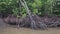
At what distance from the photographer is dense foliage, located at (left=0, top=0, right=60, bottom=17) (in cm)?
1442

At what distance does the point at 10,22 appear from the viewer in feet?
45.3

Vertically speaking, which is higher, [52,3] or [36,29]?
[52,3]

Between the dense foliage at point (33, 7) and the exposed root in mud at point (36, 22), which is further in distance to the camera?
the dense foliage at point (33, 7)

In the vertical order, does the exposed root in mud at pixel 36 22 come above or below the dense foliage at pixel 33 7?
below

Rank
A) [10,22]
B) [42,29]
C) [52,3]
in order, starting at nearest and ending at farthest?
[42,29] → [10,22] → [52,3]

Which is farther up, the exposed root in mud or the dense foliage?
the dense foliage

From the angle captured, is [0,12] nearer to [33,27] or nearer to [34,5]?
[34,5]

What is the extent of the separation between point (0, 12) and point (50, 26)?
4.65 metres

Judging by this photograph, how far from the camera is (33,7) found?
14.4 m

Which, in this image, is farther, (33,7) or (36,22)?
(33,7)

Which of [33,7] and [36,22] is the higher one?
[33,7]

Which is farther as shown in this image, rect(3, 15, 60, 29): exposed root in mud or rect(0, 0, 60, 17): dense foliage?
rect(0, 0, 60, 17): dense foliage

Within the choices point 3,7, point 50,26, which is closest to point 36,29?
point 50,26

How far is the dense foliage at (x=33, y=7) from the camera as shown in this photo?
14.4 meters
